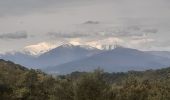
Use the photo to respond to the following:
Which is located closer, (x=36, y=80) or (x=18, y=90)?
(x=18, y=90)

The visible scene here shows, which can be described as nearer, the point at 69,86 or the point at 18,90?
the point at 69,86

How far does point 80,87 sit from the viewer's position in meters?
77.4

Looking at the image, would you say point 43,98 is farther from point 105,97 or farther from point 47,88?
point 105,97

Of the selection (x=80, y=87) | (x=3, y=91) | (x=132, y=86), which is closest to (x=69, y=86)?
(x=80, y=87)

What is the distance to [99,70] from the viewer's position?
7662 cm

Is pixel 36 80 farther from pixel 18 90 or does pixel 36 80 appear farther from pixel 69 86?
pixel 69 86

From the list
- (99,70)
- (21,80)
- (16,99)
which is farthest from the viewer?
(21,80)

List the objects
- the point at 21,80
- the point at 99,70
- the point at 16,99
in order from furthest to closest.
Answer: the point at 21,80 < the point at 16,99 < the point at 99,70

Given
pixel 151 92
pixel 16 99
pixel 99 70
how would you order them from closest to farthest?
pixel 99 70, pixel 151 92, pixel 16 99

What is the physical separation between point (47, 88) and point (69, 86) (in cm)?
3715

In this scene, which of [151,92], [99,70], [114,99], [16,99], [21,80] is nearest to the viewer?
[99,70]

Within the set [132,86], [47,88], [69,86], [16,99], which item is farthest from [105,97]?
[47,88]

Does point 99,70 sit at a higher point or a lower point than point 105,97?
higher

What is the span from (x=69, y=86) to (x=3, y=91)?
33.4 metres
